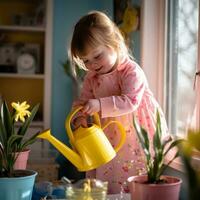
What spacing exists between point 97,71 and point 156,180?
508 mm

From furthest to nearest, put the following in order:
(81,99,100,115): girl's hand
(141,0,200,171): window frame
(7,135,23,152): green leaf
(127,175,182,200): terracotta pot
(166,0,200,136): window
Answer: (141,0,200,171): window frame
(166,0,200,136): window
(81,99,100,115): girl's hand
(7,135,23,152): green leaf
(127,175,182,200): terracotta pot

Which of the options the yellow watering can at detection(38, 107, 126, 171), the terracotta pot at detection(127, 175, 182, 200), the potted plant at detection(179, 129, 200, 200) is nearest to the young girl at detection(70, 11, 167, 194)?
the yellow watering can at detection(38, 107, 126, 171)

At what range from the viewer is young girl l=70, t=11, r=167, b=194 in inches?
47.8

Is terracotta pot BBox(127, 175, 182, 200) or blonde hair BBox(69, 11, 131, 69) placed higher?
blonde hair BBox(69, 11, 131, 69)

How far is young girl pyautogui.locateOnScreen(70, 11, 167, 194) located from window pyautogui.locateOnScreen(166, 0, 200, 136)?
1.08 feet

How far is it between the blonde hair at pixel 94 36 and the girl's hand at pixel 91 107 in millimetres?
185

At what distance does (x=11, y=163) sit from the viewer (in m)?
0.99

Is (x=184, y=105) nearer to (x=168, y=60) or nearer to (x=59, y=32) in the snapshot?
(x=168, y=60)

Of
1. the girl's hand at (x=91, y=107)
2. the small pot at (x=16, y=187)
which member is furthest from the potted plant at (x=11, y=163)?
the girl's hand at (x=91, y=107)

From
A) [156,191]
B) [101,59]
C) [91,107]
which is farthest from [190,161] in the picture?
[101,59]

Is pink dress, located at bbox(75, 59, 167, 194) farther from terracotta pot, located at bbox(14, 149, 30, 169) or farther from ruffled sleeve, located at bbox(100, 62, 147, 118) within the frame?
terracotta pot, located at bbox(14, 149, 30, 169)

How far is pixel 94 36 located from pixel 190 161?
78 cm

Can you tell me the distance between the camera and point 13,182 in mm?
933

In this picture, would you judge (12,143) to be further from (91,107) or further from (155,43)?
(155,43)
